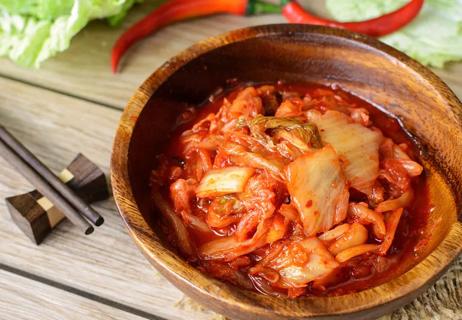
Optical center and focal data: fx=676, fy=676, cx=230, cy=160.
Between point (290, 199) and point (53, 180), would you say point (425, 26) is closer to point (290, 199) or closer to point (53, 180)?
point (290, 199)

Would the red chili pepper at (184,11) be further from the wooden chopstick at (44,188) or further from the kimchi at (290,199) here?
the kimchi at (290,199)

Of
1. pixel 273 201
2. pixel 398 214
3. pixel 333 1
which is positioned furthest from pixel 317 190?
pixel 333 1

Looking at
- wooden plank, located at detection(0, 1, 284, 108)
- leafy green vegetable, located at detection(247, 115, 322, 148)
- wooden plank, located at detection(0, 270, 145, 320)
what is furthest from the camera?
wooden plank, located at detection(0, 1, 284, 108)

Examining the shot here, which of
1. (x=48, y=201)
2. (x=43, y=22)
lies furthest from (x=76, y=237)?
(x=43, y=22)

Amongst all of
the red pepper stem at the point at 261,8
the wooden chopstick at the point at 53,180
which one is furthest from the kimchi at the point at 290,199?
the red pepper stem at the point at 261,8

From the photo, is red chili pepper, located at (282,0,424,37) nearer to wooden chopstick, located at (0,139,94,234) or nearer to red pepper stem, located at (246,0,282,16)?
red pepper stem, located at (246,0,282,16)

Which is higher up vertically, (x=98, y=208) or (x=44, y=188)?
(x=44, y=188)

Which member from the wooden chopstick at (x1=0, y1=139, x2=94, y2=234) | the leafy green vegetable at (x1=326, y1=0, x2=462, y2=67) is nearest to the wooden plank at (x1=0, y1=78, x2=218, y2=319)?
Result: the wooden chopstick at (x1=0, y1=139, x2=94, y2=234)
